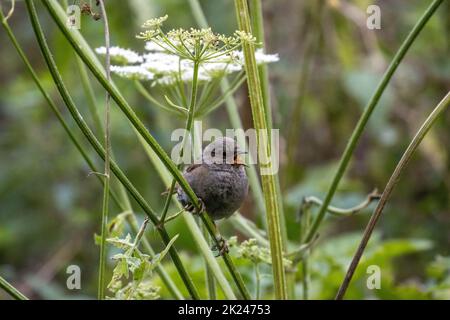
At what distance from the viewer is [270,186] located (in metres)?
1.72

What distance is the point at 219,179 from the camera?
7.69ft

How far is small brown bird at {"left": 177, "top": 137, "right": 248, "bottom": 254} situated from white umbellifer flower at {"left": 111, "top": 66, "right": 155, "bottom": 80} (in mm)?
389

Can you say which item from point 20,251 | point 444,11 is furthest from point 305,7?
point 20,251

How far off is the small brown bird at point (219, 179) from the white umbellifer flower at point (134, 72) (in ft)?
1.28

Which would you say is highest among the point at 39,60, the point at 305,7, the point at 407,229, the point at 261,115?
the point at 39,60

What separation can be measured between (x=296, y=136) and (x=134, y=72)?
2.29 meters

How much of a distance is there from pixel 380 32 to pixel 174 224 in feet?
8.87

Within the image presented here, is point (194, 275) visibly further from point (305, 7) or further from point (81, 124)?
point (305, 7)

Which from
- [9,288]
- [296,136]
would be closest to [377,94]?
[9,288]

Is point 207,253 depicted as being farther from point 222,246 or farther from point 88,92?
point 88,92

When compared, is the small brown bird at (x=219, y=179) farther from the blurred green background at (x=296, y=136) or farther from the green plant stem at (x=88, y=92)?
the blurred green background at (x=296, y=136)

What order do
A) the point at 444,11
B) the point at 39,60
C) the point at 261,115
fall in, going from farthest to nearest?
the point at 39,60 < the point at 444,11 < the point at 261,115

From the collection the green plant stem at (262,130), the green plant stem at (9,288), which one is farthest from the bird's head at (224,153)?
the green plant stem at (9,288)

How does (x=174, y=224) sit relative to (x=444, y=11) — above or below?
below
